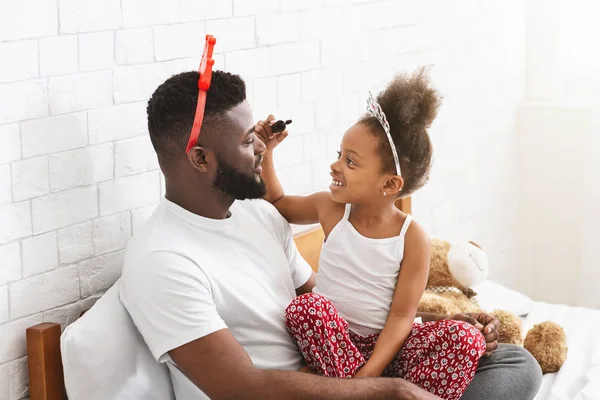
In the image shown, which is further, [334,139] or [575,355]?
[334,139]

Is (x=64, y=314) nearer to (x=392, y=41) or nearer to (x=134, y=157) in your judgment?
(x=134, y=157)

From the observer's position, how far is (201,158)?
172 cm

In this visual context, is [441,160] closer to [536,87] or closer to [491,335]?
[536,87]

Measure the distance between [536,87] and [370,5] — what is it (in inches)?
44.3

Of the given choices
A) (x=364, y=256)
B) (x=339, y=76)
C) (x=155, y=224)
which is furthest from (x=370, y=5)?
(x=155, y=224)

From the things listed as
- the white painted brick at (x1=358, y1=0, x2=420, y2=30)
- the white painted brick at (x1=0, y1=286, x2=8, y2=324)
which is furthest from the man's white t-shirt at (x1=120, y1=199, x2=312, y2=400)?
the white painted brick at (x1=358, y1=0, x2=420, y2=30)

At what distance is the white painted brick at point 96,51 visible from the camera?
173 centimetres

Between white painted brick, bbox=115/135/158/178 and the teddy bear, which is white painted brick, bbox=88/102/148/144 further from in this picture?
the teddy bear

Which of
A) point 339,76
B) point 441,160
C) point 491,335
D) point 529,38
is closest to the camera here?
point 491,335

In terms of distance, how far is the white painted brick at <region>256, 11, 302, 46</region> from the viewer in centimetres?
221

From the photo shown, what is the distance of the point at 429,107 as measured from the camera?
1882 millimetres

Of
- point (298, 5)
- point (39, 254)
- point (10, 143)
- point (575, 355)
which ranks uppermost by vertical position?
point (298, 5)

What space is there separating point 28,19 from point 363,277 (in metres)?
0.88

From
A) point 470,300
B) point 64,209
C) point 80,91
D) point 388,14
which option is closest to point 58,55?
point 80,91
